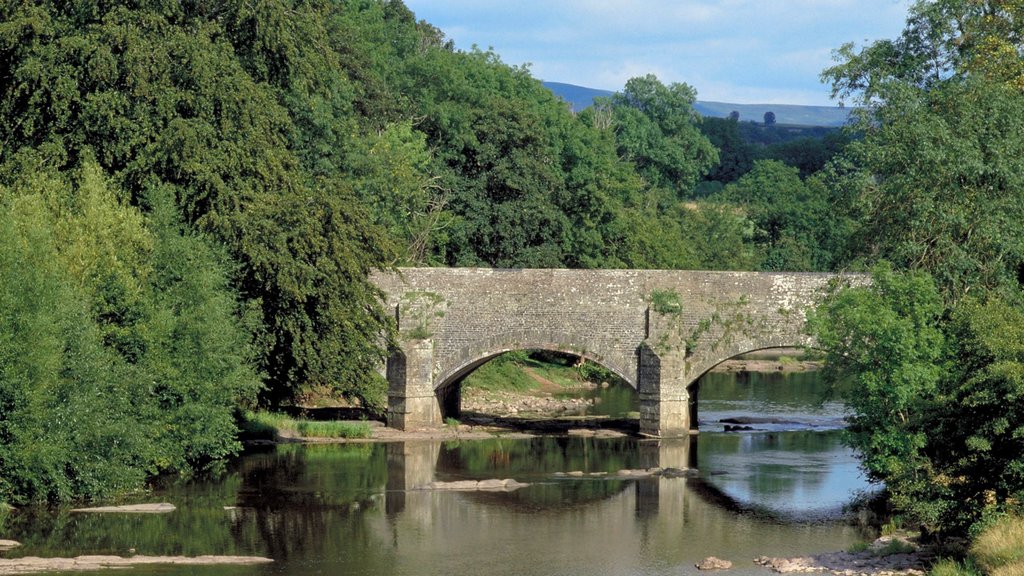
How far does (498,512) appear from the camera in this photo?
3198cm

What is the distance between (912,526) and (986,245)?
8054 millimetres

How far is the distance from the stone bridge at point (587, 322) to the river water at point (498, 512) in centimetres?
193

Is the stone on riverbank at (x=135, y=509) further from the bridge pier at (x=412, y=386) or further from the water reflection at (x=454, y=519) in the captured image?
the bridge pier at (x=412, y=386)

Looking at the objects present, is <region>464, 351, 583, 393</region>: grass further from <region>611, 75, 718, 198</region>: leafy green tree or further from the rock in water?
<region>611, 75, 718, 198</region>: leafy green tree

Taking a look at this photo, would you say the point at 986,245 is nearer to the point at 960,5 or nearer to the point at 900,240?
the point at 900,240

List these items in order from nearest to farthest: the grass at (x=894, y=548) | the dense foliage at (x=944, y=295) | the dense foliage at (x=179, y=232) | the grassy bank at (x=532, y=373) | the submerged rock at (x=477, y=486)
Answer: the dense foliage at (x=944, y=295), the grass at (x=894, y=548), the dense foliage at (x=179, y=232), the submerged rock at (x=477, y=486), the grassy bank at (x=532, y=373)

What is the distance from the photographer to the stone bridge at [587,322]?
41.5 metres

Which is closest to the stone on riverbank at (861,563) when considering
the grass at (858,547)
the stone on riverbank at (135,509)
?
the grass at (858,547)

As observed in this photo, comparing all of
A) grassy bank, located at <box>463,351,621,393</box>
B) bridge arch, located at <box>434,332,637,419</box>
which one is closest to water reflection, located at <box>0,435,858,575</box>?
bridge arch, located at <box>434,332,637,419</box>

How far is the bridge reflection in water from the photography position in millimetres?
27547

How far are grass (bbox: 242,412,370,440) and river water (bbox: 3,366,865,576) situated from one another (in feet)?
4.38

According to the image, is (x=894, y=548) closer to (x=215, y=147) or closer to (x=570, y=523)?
(x=570, y=523)

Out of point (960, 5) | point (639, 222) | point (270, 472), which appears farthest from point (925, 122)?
point (639, 222)

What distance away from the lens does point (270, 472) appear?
3609cm
